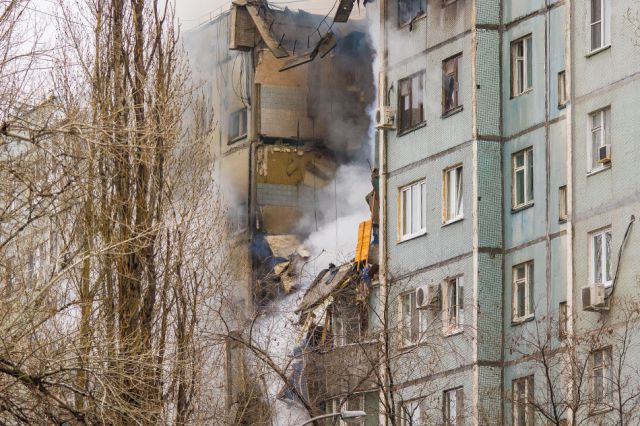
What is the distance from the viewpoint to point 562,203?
46219mm

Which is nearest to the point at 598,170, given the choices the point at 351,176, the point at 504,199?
the point at 504,199

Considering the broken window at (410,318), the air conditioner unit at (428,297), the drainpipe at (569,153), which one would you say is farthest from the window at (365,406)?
the drainpipe at (569,153)

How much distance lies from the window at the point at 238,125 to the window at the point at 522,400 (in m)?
21.8

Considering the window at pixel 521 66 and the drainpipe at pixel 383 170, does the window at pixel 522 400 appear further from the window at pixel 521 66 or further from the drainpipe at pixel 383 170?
the window at pixel 521 66

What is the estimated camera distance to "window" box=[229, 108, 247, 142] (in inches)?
2628

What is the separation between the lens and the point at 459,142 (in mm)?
49688

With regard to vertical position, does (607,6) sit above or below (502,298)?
above

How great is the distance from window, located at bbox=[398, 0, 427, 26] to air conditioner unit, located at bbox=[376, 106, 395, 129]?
225cm

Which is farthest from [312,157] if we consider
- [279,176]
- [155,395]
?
[155,395]

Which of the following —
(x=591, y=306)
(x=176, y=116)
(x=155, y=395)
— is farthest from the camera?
(x=591, y=306)

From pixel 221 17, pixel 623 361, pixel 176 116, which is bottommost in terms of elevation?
pixel 623 361

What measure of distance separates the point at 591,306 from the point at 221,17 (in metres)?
28.6

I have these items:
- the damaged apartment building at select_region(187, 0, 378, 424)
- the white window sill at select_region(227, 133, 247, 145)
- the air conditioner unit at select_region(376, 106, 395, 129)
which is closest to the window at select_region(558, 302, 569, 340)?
the air conditioner unit at select_region(376, 106, 395, 129)

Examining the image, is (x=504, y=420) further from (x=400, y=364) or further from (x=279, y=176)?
(x=279, y=176)
